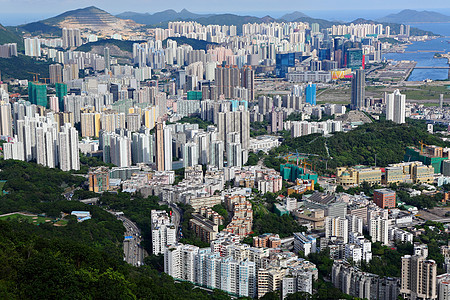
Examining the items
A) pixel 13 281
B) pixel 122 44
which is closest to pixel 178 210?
pixel 13 281

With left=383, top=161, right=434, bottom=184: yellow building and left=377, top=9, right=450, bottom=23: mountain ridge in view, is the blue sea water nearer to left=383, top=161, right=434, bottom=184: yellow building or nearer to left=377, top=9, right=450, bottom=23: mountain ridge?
left=377, top=9, right=450, bottom=23: mountain ridge

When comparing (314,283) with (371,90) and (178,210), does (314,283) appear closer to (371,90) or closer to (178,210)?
(178,210)

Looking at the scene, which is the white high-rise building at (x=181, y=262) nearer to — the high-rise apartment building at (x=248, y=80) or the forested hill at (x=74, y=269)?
the forested hill at (x=74, y=269)

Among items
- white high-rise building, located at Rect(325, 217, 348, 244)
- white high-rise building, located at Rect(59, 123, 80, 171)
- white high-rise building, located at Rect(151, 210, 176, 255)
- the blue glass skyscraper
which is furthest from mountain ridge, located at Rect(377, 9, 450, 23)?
white high-rise building, located at Rect(151, 210, 176, 255)

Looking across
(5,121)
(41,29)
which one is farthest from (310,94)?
(41,29)

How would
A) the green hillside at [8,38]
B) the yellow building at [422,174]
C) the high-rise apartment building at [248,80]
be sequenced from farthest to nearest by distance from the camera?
the green hillside at [8,38] → the high-rise apartment building at [248,80] → the yellow building at [422,174]

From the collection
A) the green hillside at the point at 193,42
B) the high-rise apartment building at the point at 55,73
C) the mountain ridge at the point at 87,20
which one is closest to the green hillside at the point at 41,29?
the mountain ridge at the point at 87,20

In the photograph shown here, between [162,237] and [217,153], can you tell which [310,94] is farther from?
[162,237]
